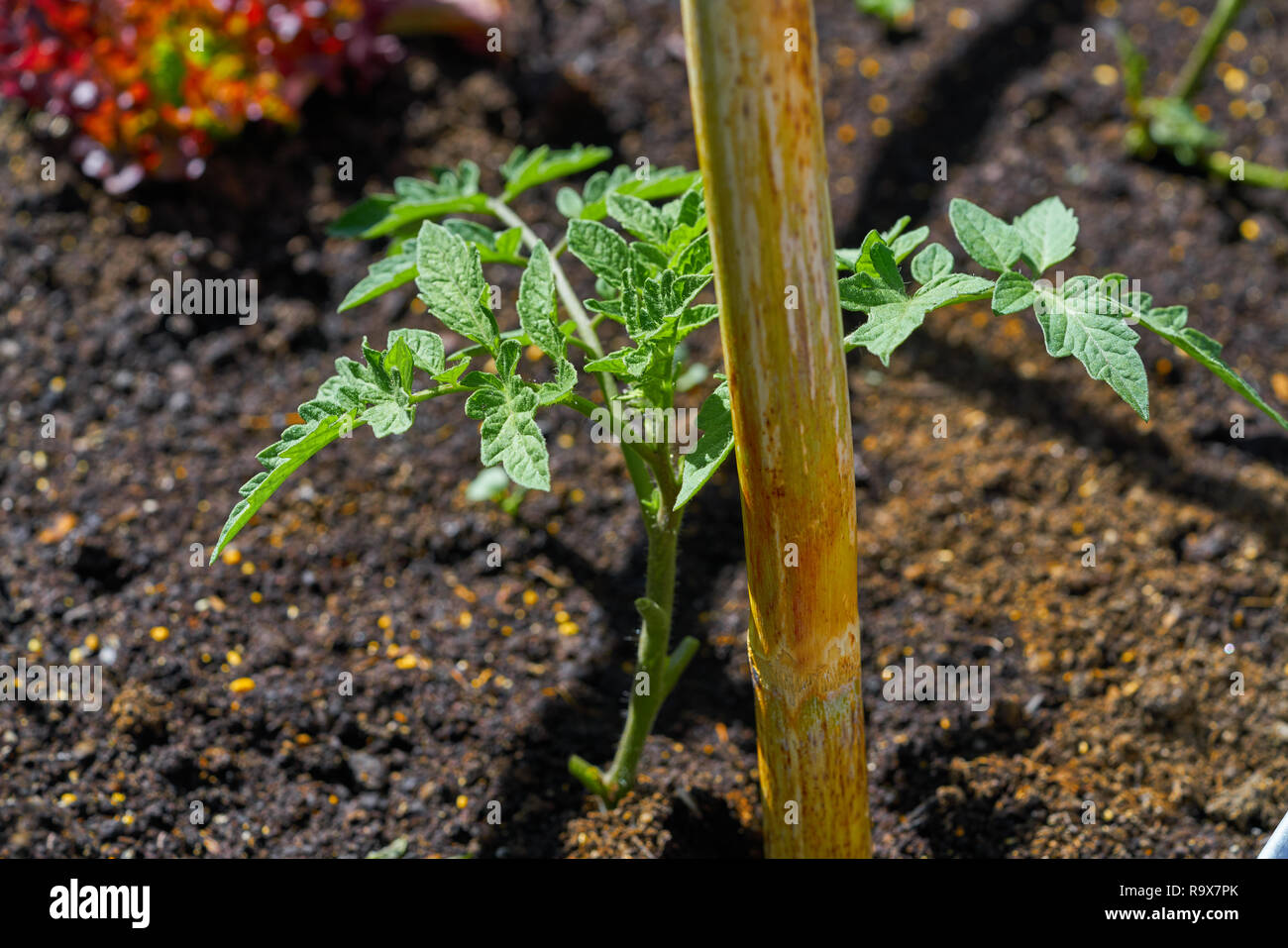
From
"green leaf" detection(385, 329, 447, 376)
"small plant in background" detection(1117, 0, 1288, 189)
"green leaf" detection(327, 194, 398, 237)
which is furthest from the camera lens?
"small plant in background" detection(1117, 0, 1288, 189)

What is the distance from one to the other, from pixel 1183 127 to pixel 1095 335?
7.53 ft

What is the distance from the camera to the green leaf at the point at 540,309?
1467 millimetres

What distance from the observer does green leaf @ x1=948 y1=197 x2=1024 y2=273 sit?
5.13ft

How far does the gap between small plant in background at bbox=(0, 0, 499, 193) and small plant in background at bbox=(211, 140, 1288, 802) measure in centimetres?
177

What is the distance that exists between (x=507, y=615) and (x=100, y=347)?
133cm

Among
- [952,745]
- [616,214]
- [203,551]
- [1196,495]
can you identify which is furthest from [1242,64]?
[203,551]

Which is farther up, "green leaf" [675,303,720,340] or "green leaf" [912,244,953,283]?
"green leaf" [912,244,953,283]

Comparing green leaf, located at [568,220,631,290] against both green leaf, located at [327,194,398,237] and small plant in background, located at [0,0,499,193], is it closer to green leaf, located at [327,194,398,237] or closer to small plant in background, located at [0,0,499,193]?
green leaf, located at [327,194,398,237]

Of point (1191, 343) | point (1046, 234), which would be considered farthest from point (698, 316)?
point (1191, 343)

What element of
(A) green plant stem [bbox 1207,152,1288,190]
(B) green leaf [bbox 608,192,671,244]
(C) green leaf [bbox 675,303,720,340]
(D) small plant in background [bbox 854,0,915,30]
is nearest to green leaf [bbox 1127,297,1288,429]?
(C) green leaf [bbox 675,303,720,340]

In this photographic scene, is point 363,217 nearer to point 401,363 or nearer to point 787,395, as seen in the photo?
point 401,363

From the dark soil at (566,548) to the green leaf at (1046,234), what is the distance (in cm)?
98

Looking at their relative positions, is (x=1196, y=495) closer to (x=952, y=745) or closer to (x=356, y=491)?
(x=952, y=745)

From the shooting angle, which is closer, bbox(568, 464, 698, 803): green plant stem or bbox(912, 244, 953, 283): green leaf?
bbox(912, 244, 953, 283): green leaf
